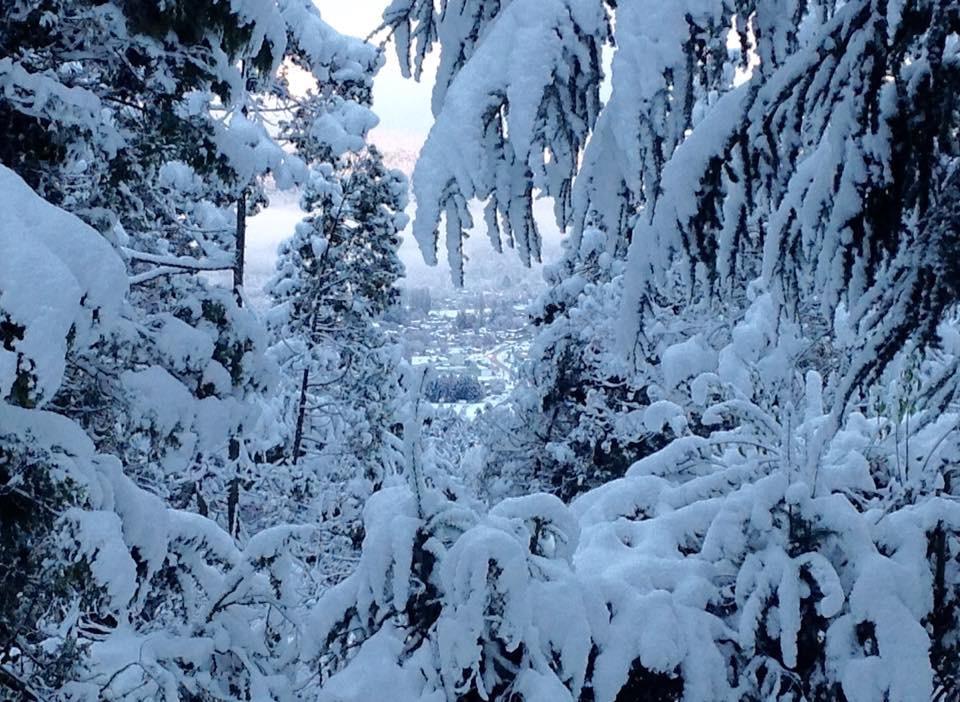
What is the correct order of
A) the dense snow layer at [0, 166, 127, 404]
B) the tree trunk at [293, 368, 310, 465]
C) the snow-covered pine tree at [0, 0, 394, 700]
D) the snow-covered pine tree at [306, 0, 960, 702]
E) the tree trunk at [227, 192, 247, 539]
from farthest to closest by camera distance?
the tree trunk at [293, 368, 310, 465] < the tree trunk at [227, 192, 247, 539] < the snow-covered pine tree at [0, 0, 394, 700] < the dense snow layer at [0, 166, 127, 404] < the snow-covered pine tree at [306, 0, 960, 702]

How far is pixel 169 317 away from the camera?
236 inches

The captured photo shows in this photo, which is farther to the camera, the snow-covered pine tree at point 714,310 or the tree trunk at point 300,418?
the tree trunk at point 300,418

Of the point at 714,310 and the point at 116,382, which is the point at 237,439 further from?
the point at 714,310

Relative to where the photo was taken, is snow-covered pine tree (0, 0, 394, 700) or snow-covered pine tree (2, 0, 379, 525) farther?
snow-covered pine tree (2, 0, 379, 525)

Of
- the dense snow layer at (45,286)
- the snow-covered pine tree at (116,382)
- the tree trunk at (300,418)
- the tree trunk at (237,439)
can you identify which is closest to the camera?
the dense snow layer at (45,286)

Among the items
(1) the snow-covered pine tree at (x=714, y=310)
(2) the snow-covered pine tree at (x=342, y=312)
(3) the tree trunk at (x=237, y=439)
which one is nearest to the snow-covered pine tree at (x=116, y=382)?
(1) the snow-covered pine tree at (x=714, y=310)

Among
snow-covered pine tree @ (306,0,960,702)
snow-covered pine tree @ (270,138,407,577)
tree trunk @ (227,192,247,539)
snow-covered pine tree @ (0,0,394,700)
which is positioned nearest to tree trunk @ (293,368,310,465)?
snow-covered pine tree @ (270,138,407,577)

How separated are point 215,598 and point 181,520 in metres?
0.65

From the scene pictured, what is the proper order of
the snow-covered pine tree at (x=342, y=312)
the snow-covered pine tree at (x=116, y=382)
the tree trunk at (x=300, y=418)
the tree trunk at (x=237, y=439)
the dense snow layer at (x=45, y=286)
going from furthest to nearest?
the tree trunk at (x=300, y=418)
the snow-covered pine tree at (x=342, y=312)
the tree trunk at (x=237, y=439)
the snow-covered pine tree at (x=116, y=382)
the dense snow layer at (x=45, y=286)

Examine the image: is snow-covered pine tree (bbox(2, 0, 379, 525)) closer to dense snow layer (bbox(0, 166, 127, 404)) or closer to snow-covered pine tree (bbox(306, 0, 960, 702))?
dense snow layer (bbox(0, 166, 127, 404))

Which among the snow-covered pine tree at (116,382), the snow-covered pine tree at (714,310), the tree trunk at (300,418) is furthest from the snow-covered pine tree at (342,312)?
the snow-covered pine tree at (714,310)

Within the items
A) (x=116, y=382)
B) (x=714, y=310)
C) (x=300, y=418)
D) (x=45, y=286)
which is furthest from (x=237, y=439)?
(x=714, y=310)

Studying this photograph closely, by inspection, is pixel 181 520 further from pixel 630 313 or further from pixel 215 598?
pixel 630 313

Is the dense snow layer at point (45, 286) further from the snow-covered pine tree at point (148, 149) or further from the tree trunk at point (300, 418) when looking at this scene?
the tree trunk at point (300, 418)
